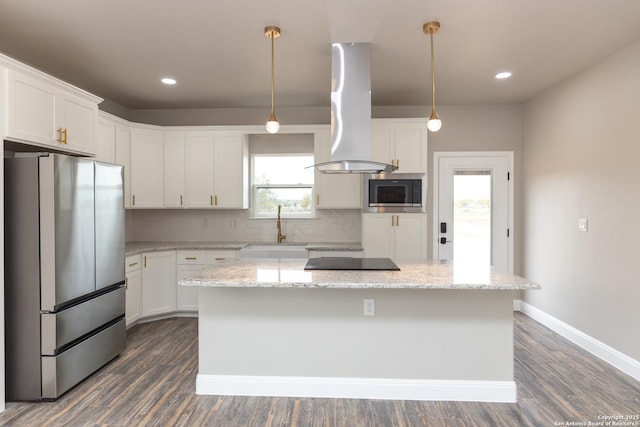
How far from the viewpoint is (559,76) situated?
12.1ft

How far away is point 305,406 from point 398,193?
258 cm

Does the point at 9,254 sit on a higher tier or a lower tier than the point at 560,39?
lower

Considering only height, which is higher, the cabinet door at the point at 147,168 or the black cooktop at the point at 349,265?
the cabinet door at the point at 147,168

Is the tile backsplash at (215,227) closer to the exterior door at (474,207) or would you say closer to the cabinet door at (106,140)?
the cabinet door at (106,140)

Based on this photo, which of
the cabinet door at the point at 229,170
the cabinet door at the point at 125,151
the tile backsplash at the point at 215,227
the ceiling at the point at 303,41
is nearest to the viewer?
the ceiling at the point at 303,41

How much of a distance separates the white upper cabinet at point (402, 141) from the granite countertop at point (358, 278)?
180cm

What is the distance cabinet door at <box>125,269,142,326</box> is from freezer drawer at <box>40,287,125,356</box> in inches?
24.6

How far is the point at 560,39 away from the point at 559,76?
98 cm

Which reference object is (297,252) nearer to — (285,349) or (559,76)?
(285,349)

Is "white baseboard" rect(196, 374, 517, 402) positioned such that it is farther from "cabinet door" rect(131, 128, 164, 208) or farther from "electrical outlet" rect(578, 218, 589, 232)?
"cabinet door" rect(131, 128, 164, 208)

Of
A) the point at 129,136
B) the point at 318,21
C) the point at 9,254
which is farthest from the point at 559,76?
the point at 9,254

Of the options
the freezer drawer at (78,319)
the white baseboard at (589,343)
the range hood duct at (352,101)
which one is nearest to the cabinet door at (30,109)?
the freezer drawer at (78,319)

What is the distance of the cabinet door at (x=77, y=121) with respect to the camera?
2861 millimetres

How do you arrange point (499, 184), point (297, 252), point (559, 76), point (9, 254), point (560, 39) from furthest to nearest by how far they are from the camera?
point (499, 184)
point (297, 252)
point (559, 76)
point (560, 39)
point (9, 254)
